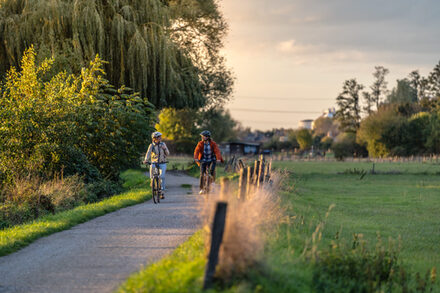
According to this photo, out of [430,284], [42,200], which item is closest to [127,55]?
[42,200]

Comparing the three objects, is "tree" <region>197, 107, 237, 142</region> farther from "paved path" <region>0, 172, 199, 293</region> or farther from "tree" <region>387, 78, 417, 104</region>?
"paved path" <region>0, 172, 199, 293</region>

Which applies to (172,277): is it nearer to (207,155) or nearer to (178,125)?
(207,155)

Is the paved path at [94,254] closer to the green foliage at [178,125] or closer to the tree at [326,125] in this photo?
the green foliage at [178,125]

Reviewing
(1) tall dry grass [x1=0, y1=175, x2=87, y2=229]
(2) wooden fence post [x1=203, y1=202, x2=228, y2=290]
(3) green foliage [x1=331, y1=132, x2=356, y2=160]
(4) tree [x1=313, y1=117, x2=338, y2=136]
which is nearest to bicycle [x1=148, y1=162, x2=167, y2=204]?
(1) tall dry grass [x1=0, y1=175, x2=87, y2=229]

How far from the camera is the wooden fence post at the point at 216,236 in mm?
6527

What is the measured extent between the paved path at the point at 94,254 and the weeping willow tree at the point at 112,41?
14.2 metres

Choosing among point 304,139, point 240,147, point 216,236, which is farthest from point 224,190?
point 304,139

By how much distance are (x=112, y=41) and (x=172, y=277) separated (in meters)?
22.8

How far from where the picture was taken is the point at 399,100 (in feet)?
335

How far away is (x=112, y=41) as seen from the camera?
92.4 ft

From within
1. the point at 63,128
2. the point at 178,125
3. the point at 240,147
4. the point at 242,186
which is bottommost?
the point at 242,186

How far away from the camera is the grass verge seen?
6.51 m

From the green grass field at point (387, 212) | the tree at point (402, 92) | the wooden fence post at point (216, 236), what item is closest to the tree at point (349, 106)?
the tree at point (402, 92)

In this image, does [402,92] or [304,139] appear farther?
[304,139]
